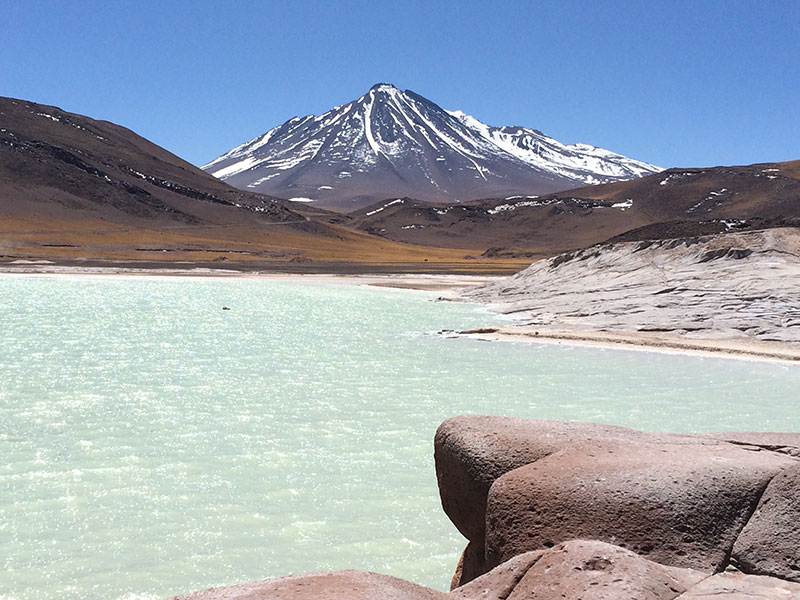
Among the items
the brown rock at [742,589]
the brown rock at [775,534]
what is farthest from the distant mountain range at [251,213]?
the brown rock at [742,589]

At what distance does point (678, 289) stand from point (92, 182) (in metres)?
108

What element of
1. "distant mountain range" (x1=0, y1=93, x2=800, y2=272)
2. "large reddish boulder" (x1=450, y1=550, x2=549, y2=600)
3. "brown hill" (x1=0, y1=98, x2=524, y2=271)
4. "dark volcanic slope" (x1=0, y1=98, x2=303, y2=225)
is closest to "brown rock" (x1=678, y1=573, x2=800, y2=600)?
"large reddish boulder" (x1=450, y1=550, x2=549, y2=600)

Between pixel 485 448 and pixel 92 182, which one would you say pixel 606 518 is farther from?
pixel 92 182

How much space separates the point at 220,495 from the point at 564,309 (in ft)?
69.5

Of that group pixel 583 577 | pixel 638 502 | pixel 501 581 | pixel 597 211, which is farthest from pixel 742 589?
pixel 597 211

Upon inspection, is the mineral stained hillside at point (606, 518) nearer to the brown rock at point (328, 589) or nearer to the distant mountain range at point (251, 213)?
the brown rock at point (328, 589)

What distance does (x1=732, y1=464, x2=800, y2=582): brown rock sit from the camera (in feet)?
12.7

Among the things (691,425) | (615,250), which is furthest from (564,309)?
(691,425)

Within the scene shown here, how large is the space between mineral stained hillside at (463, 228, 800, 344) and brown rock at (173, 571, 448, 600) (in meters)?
19.4

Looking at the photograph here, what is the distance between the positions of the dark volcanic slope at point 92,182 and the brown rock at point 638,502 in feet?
344

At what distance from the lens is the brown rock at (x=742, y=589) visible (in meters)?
3.55

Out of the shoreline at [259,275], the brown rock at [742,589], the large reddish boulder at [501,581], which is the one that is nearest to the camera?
the brown rock at [742,589]

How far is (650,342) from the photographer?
68.6ft

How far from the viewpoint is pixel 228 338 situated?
21297 mm
